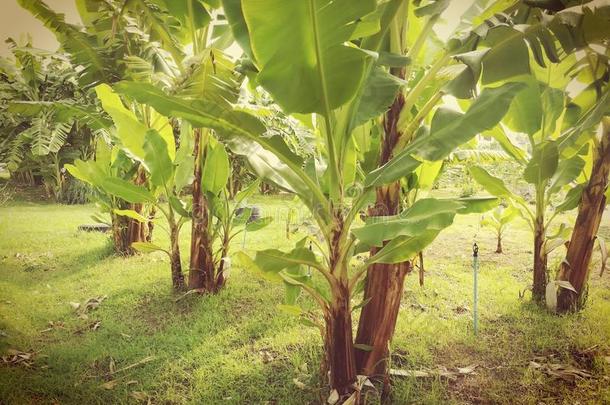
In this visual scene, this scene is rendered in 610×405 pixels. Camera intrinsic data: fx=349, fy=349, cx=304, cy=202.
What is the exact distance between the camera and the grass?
79 cm

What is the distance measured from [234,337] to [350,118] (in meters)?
0.73

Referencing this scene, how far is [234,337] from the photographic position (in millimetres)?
1028

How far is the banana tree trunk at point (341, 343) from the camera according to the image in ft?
2.30

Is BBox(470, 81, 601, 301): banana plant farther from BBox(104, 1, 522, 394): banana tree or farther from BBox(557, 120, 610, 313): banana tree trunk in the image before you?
BBox(104, 1, 522, 394): banana tree

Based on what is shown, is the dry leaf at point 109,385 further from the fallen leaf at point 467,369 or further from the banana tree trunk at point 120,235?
the banana tree trunk at point 120,235

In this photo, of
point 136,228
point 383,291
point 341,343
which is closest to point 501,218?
point 383,291

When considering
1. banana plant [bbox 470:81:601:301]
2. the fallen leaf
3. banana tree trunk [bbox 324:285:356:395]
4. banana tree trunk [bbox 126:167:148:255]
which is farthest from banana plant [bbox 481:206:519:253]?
banana tree trunk [bbox 126:167:148:255]

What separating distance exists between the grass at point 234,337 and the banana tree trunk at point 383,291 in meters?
0.10

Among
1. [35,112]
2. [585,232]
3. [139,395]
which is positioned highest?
[35,112]

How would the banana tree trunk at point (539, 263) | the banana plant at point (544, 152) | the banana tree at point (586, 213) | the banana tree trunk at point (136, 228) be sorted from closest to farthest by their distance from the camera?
the banana plant at point (544, 152), the banana tree at point (586, 213), the banana tree trunk at point (539, 263), the banana tree trunk at point (136, 228)

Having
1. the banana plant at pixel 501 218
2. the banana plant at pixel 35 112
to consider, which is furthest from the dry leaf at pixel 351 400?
the banana plant at pixel 35 112

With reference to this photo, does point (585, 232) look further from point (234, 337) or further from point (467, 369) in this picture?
point (234, 337)

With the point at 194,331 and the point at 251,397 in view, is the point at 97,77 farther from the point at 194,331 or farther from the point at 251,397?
the point at 251,397

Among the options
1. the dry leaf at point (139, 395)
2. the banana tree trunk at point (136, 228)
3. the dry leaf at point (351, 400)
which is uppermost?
the banana tree trunk at point (136, 228)
